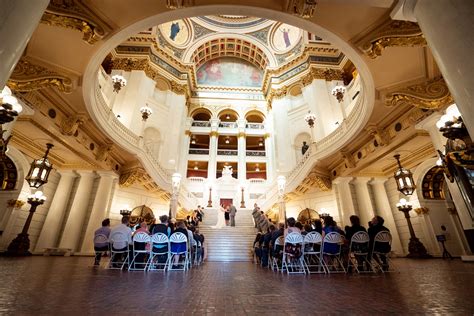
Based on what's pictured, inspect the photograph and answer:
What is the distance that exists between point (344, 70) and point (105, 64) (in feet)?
54.6

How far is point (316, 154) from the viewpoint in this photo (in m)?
11.5

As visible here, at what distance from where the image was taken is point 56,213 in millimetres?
10555

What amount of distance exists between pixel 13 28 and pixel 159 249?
4.92m

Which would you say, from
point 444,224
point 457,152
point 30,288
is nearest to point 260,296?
point 30,288

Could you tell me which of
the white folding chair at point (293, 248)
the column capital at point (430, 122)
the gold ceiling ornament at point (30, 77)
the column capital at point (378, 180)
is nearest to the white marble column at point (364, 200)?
the column capital at point (378, 180)

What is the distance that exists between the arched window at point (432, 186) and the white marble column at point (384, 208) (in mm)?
1760

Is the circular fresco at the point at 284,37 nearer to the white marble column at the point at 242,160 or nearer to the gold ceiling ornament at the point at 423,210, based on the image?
the white marble column at the point at 242,160

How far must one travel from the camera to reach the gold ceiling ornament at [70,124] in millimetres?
7340

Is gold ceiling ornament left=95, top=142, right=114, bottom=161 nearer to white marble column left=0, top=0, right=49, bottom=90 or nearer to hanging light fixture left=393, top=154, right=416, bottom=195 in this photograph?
white marble column left=0, top=0, right=49, bottom=90

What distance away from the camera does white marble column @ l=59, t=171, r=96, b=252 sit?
10.0 metres

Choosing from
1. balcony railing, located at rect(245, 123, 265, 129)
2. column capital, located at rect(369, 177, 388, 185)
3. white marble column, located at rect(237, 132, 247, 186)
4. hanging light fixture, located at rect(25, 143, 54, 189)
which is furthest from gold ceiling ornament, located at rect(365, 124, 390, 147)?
balcony railing, located at rect(245, 123, 265, 129)

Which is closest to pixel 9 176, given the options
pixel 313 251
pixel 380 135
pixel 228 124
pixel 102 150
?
pixel 102 150

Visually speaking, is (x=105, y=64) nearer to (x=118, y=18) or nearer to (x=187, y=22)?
(x=187, y=22)

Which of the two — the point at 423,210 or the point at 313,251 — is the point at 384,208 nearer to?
the point at 423,210
